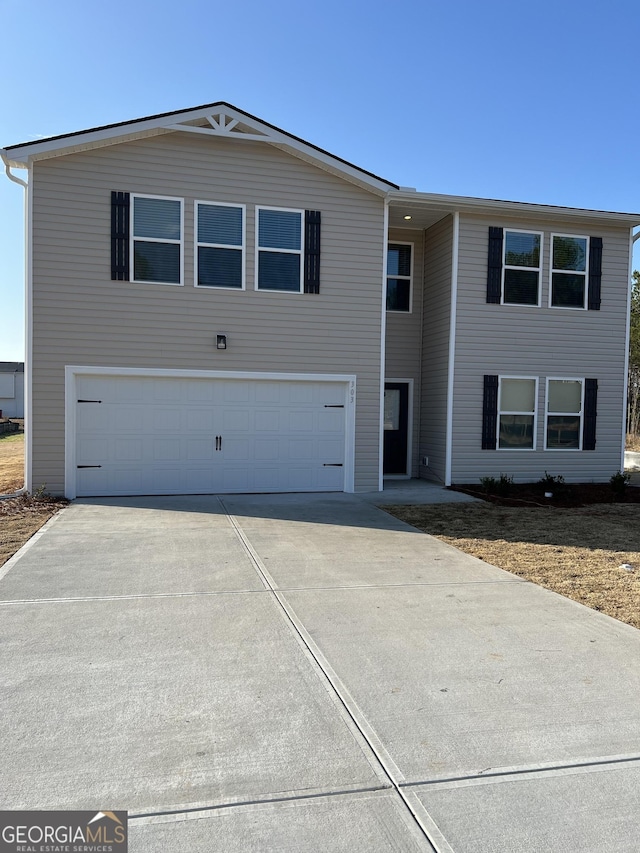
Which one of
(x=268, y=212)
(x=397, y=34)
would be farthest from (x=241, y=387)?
(x=397, y=34)

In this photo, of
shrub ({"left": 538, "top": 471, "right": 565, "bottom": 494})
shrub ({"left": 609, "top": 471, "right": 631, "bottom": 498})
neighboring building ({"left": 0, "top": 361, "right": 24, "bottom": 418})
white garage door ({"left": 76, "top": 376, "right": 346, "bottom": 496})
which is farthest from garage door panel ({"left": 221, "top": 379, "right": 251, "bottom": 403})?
neighboring building ({"left": 0, "top": 361, "right": 24, "bottom": 418})

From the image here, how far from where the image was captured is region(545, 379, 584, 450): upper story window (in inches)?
475

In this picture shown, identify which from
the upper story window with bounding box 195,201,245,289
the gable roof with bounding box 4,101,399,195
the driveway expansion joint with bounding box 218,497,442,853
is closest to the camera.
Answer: the driveway expansion joint with bounding box 218,497,442,853

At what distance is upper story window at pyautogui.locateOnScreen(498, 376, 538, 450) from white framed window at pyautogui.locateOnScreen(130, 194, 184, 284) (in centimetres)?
634

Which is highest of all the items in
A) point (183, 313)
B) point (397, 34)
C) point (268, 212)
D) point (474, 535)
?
point (397, 34)

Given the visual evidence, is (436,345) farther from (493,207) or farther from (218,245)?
(218,245)

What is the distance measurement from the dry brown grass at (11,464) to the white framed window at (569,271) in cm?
1039

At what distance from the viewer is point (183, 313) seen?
10180 mm

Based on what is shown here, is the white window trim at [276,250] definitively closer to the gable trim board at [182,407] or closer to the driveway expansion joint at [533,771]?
the gable trim board at [182,407]

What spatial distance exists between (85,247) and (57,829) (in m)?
9.06

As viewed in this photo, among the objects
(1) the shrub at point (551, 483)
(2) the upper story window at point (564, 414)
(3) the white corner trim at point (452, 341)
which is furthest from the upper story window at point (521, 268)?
(1) the shrub at point (551, 483)

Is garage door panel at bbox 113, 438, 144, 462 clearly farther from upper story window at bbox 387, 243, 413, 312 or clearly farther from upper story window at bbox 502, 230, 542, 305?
upper story window at bbox 502, 230, 542, 305

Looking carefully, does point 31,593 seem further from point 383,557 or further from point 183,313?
point 183,313

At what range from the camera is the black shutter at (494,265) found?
37.9 ft
